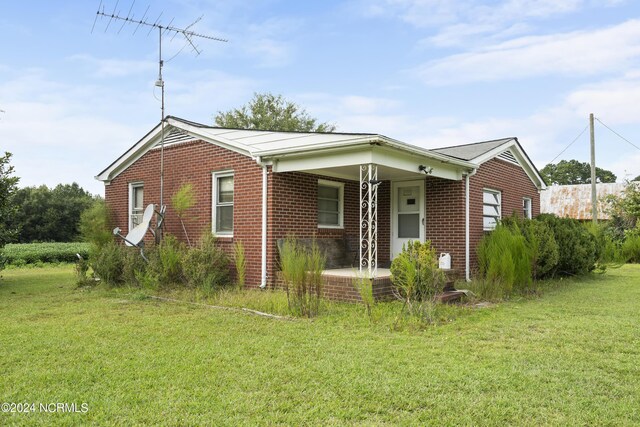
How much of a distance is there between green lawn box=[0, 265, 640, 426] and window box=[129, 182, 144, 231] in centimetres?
579

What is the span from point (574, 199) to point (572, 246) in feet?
69.5

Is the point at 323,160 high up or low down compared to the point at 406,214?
up

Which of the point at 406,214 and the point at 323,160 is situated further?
the point at 406,214

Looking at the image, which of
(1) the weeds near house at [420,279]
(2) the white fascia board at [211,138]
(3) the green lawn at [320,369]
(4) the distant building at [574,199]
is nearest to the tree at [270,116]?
(4) the distant building at [574,199]

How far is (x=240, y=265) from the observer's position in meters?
9.76

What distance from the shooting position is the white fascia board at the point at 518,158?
1188cm

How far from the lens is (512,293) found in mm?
9555

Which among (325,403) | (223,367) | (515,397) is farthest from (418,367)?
(223,367)

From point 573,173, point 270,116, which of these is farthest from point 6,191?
point 573,173

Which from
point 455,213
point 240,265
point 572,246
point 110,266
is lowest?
point 110,266

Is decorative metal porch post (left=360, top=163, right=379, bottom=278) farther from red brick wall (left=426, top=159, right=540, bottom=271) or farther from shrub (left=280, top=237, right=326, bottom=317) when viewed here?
red brick wall (left=426, top=159, right=540, bottom=271)

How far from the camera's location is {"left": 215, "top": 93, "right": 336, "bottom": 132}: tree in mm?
41219

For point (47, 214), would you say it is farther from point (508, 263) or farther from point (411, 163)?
point (508, 263)

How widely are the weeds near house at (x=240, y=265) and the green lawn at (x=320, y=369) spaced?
236cm
